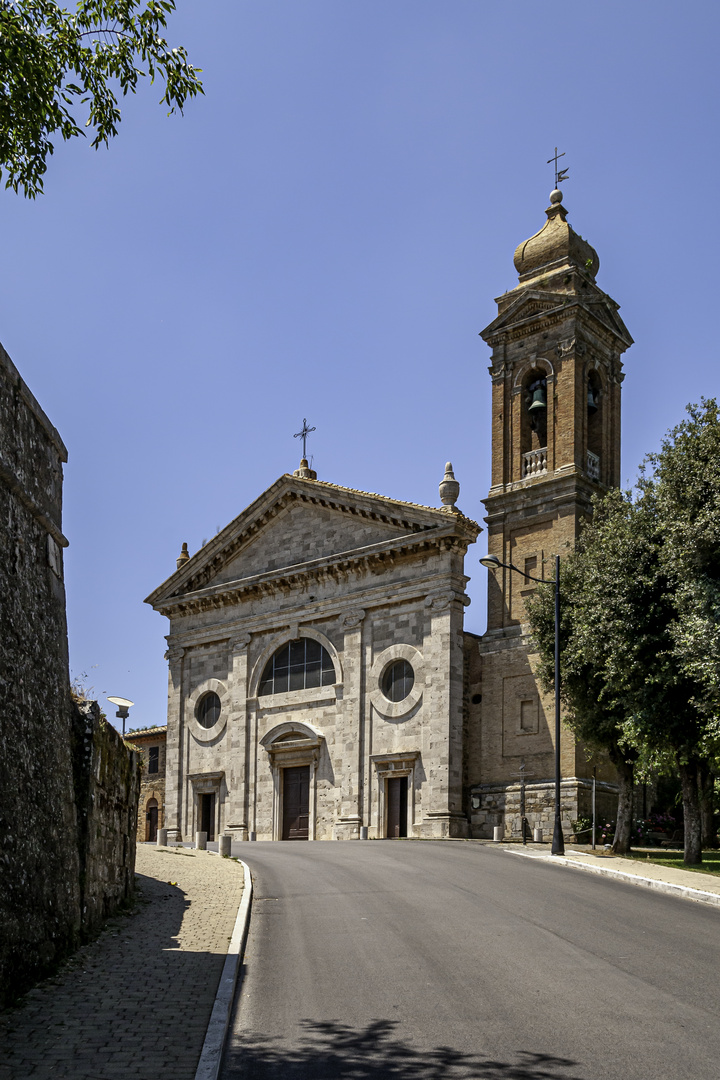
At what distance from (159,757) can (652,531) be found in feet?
117

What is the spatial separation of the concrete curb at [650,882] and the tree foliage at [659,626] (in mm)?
3293

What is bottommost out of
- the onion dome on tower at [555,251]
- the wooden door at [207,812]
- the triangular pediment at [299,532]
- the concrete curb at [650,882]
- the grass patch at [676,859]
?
the wooden door at [207,812]

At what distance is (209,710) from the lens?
4731 centimetres

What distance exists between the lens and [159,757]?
5612cm

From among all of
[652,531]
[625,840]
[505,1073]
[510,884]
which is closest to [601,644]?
[652,531]

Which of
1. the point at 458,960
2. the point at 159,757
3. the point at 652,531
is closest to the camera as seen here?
the point at 458,960

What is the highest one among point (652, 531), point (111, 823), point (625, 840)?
point (652, 531)

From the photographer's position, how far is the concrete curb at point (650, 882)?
1861cm

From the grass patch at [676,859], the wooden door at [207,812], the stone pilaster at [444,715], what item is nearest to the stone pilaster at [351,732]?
the stone pilaster at [444,715]

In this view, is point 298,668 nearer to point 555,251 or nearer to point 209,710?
point 209,710

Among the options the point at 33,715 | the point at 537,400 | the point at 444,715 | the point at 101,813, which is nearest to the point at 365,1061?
the point at 33,715

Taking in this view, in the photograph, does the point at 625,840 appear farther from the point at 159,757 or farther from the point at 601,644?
the point at 159,757

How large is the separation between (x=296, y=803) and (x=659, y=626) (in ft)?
67.2

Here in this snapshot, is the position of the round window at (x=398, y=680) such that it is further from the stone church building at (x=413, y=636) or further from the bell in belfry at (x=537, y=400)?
the bell in belfry at (x=537, y=400)
